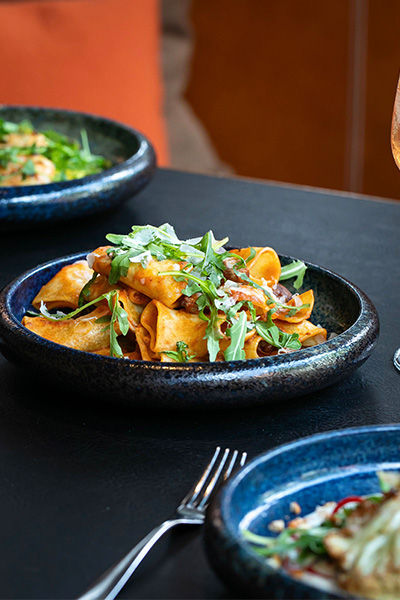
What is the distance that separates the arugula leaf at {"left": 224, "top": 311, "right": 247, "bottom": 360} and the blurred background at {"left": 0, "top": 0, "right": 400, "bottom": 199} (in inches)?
102

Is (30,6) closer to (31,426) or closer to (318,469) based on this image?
(31,426)

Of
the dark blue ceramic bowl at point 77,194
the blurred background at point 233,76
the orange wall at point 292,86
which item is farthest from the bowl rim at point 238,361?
the orange wall at point 292,86

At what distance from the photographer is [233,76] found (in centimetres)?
473

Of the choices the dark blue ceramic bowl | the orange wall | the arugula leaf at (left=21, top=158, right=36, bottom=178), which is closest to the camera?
the dark blue ceramic bowl

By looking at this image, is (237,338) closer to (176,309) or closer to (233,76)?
(176,309)

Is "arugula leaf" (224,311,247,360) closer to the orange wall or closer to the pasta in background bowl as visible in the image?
the pasta in background bowl

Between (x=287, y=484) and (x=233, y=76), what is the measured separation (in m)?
4.33

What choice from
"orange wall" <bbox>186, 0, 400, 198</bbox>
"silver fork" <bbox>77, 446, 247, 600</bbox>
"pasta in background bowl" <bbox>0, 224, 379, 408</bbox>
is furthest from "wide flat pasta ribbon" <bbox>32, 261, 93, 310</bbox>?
"orange wall" <bbox>186, 0, 400, 198</bbox>

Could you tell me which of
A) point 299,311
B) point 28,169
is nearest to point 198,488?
point 299,311

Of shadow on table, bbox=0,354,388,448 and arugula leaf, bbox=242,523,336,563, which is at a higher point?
arugula leaf, bbox=242,523,336,563

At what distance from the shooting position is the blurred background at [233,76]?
11.1 ft

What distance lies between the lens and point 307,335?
3.31 ft

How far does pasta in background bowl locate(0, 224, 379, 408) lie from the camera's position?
0.85 m

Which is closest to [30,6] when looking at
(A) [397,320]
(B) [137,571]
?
(A) [397,320]
